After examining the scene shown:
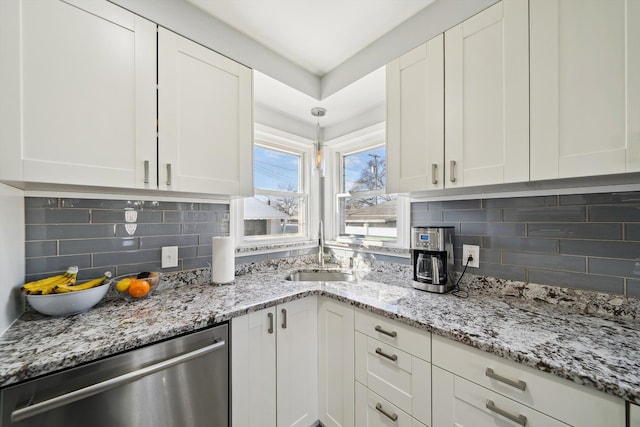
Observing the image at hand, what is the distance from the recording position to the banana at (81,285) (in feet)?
3.39

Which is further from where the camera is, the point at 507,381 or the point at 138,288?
the point at 138,288

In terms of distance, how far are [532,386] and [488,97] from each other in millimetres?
1146

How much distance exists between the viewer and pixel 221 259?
155 centimetres

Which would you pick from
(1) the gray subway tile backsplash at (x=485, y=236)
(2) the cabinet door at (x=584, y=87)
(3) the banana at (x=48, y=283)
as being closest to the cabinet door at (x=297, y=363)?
(1) the gray subway tile backsplash at (x=485, y=236)

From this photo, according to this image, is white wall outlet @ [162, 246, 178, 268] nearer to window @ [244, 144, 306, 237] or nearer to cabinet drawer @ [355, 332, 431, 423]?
window @ [244, 144, 306, 237]

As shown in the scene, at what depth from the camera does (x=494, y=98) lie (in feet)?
3.70

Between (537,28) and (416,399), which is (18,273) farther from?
(537,28)

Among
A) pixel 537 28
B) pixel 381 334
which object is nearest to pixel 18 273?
pixel 381 334

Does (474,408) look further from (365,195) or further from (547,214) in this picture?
(365,195)

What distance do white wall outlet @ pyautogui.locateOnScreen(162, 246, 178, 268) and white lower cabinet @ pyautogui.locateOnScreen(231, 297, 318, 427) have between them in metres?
0.64

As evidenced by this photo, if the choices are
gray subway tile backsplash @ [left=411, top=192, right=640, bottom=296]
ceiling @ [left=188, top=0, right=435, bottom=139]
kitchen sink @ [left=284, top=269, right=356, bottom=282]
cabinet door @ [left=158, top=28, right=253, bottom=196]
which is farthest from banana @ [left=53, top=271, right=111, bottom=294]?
gray subway tile backsplash @ [left=411, top=192, right=640, bottom=296]

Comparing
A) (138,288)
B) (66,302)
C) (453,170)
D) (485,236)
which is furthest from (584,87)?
(66,302)

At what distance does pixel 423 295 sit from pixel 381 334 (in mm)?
347

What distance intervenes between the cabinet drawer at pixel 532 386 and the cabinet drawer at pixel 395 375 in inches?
4.8
